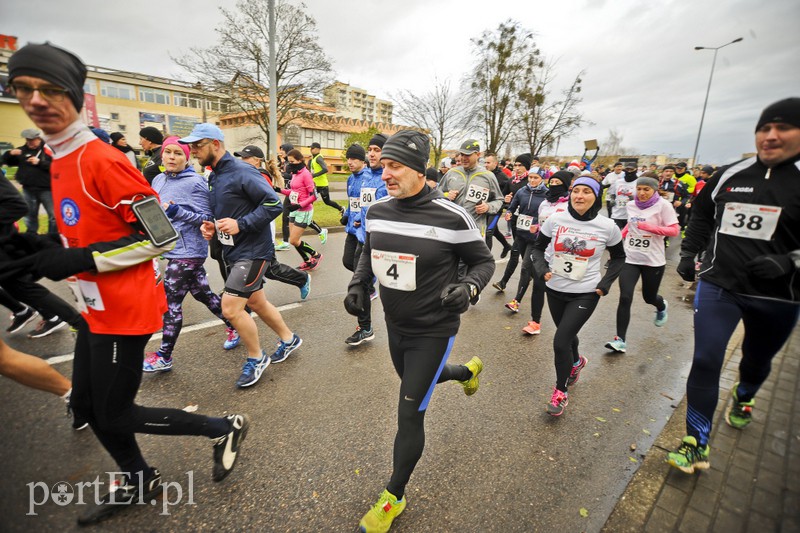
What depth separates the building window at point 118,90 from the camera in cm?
5834

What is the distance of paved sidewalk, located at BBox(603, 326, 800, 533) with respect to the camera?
2.19m

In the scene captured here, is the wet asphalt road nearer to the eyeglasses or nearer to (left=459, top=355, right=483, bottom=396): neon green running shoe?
(left=459, top=355, right=483, bottom=396): neon green running shoe

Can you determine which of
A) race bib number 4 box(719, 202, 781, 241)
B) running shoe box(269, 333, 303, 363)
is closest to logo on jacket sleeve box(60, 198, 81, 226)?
running shoe box(269, 333, 303, 363)

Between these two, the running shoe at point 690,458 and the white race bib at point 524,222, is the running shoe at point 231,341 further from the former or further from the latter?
the white race bib at point 524,222

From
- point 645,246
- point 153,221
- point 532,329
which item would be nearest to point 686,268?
point 645,246

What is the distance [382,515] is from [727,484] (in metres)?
2.28

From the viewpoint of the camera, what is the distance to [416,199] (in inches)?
89.4

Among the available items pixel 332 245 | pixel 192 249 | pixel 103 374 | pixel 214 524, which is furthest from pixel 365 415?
pixel 332 245

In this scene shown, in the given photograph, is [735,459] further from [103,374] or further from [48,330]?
[48,330]

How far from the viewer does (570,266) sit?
11.1ft

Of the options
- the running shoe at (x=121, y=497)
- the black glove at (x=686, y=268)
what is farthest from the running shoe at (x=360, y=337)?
the black glove at (x=686, y=268)

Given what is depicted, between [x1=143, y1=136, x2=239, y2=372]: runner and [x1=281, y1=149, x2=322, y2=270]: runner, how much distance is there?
142 inches

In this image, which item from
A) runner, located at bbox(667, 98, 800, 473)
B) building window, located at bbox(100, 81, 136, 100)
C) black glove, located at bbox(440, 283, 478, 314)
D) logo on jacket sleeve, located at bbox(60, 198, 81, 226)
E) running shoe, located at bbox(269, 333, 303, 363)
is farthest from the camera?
building window, located at bbox(100, 81, 136, 100)

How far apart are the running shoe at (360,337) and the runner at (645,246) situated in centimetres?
298
